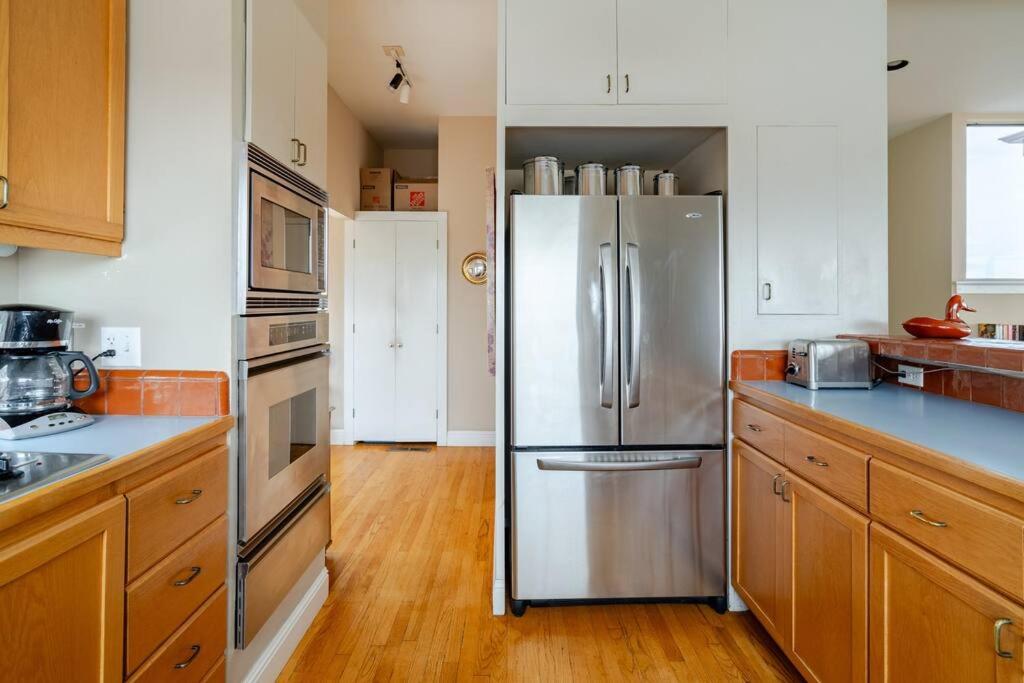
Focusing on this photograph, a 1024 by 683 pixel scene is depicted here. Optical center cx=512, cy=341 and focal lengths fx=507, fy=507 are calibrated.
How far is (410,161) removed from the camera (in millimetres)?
5734

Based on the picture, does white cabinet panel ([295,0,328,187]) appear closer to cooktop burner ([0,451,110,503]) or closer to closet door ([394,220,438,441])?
cooktop burner ([0,451,110,503])

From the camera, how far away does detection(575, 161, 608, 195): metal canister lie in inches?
88.4

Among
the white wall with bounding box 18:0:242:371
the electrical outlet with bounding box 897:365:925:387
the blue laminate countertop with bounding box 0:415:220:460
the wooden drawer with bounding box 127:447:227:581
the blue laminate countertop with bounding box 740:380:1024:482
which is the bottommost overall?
the wooden drawer with bounding box 127:447:227:581

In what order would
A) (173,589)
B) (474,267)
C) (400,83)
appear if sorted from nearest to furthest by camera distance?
(173,589) → (400,83) → (474,267)

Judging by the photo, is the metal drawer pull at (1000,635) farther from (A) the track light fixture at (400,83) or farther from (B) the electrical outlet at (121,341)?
(A) the track light fixture at (400,83)

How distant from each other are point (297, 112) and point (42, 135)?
0.86 meters

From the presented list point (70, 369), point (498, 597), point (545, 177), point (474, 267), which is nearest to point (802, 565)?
point (498, 597)

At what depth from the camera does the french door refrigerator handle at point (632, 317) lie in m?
2.05

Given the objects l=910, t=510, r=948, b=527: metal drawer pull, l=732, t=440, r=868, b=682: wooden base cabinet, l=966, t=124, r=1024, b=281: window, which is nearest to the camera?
l=910, t=510, r=948, b=527: metal drawer pull

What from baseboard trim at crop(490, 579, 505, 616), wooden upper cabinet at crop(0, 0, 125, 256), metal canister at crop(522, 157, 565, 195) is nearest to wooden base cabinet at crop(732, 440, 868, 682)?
baseboard trim at crop(490, 579, 505, 616)

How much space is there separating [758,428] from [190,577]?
186cm

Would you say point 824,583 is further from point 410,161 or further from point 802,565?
point 410,161

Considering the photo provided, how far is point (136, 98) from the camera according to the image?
4.91 feet

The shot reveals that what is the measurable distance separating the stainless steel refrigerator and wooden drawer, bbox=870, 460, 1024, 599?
2.94 ft
